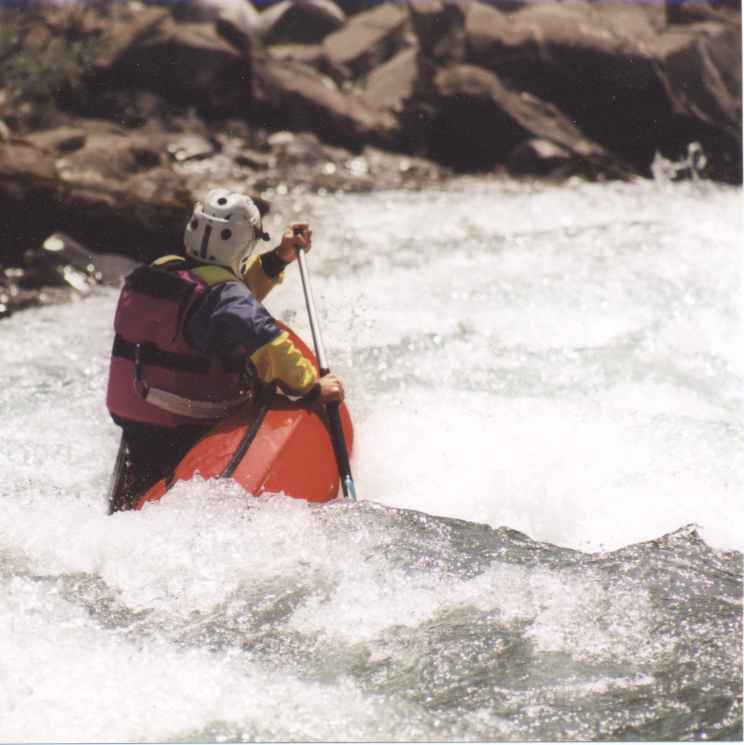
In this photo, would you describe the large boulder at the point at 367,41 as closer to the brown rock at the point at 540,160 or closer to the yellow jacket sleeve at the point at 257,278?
the brown rock at the point at 540,160

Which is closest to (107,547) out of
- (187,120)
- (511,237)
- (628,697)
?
(628,697)

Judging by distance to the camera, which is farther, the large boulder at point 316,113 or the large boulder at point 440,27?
the large boulder at point 440,27

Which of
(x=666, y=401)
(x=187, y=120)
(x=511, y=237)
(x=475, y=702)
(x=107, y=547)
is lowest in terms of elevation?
(x=187, y=120)

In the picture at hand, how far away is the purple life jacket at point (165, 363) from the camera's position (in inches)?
134

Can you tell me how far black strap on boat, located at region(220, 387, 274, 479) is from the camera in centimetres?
335

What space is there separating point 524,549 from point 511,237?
4465 millimetres

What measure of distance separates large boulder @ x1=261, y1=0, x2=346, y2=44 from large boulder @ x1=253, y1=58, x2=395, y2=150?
1.69 metres

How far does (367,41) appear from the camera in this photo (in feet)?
36.5

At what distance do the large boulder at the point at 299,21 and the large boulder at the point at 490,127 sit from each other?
7.43ft

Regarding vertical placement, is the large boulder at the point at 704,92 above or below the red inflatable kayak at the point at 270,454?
below

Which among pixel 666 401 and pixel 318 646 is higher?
pixel 318 646

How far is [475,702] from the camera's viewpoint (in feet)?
8.82

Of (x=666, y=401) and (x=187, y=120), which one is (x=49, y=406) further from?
(x=187, y=120)

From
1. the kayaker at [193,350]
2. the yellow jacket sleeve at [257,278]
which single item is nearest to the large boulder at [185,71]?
the yellow jacket sleeve at [257,278]
